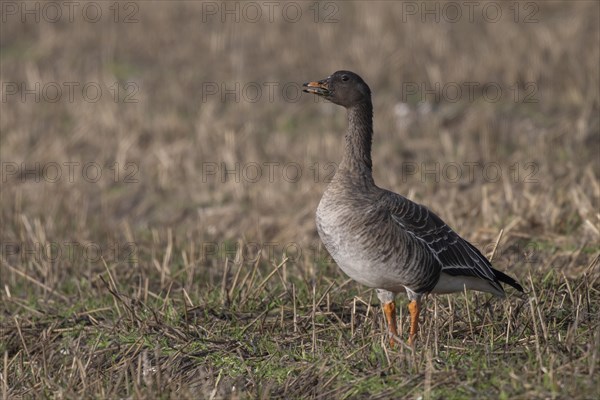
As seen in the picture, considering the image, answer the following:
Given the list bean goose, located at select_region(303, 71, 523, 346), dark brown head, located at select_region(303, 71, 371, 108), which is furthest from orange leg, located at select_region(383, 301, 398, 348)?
dark brown head, located at select_region(303, 71, 371, 108)

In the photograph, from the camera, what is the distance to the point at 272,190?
38.6ft

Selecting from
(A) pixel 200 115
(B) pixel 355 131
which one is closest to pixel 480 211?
(B) pixel 355 131

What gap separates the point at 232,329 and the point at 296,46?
999 centimetres

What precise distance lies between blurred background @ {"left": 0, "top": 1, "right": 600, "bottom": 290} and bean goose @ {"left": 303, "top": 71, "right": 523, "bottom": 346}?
5.49 ft

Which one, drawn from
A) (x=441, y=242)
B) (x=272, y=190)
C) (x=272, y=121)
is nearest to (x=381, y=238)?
(x=441, y=242)

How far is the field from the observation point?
627cm

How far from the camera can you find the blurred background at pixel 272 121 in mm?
10438

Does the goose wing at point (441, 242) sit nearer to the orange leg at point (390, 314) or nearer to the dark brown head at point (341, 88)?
the orange leg at point (390, 314)

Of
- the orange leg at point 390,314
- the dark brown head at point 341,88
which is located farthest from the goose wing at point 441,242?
the dark brown head at point 341,88

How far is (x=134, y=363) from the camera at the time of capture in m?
6.81

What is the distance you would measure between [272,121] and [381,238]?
7968 millimetres

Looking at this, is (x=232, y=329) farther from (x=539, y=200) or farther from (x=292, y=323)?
(x=539, y=200)

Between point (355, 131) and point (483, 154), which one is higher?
point (355, 131)

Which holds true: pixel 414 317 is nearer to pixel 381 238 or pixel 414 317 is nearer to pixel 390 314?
pixel 390 314
